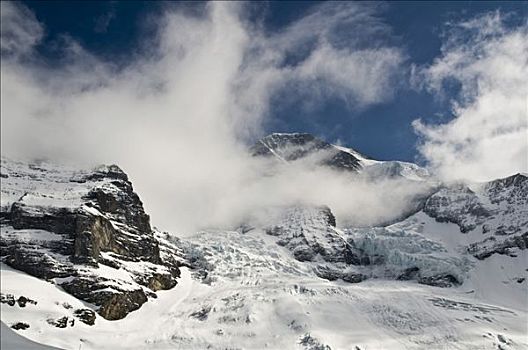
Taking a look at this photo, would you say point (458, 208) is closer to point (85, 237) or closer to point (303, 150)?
point (303, 150)

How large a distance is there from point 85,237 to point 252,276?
27494 mm

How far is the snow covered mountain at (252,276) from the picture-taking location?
6172 centimetres

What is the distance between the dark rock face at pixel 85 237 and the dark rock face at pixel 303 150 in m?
77.7

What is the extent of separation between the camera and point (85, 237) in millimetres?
72812

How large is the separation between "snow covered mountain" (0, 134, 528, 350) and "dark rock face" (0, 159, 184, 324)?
17 cm

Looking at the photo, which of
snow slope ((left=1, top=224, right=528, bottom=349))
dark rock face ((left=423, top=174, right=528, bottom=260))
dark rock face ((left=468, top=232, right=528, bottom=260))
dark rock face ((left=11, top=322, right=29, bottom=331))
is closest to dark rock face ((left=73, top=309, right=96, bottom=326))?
snow slope ((left=1, top=224, right=528, bottom=349))

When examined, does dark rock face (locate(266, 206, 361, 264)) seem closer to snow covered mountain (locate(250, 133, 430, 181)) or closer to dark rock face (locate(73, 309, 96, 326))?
snow covered mountain (locate(250, 133, 430, 181))

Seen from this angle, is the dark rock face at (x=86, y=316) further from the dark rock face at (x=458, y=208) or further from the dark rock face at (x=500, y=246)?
the dark rock face at (x=458, y=208)

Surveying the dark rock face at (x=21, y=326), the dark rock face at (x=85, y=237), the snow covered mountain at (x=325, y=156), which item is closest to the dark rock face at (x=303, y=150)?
the snow covered mountain at (x=325, y=156)

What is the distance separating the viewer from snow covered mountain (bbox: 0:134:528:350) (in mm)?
61719

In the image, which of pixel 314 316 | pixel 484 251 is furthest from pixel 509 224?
pixel 314 316

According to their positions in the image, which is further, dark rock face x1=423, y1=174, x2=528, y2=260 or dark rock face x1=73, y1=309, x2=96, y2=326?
dark rock face x1=423, y1=174, x2=528, y2=260

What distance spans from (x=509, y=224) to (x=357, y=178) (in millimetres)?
50385

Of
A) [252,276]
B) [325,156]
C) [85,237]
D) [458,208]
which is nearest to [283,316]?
[252,276]
